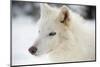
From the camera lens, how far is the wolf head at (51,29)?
7.29 ft

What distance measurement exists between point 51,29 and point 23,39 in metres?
0.38

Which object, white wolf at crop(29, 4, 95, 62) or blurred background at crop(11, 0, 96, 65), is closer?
blurred background at crop(11, 0, 96, 65)

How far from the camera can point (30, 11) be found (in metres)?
2.18

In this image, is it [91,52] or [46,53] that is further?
[91,52]

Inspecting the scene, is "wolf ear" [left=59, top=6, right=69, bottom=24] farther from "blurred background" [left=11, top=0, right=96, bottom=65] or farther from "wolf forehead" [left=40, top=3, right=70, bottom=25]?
"blurred background" [left=11, top=0, right=96, bottom=65]

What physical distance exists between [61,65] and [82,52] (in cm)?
35

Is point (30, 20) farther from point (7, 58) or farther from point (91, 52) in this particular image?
point (91, 52)

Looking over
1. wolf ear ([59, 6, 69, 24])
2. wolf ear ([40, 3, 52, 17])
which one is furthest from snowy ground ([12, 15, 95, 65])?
wolf ear ([59, 6, 69, 24])

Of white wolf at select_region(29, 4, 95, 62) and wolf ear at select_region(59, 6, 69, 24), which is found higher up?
wolf ear at select_region(59, 6, 69, 24)

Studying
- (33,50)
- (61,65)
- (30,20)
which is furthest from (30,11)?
(61,65)

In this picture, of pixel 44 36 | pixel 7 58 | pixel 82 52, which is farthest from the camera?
pixel 82 52

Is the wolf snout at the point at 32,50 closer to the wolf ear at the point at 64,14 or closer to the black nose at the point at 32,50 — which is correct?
the black nose at the point at 32,50

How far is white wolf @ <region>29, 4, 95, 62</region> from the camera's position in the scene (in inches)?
88.1

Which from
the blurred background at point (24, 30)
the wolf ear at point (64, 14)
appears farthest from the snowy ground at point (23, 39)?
the wolf ear at point (64, 14)
